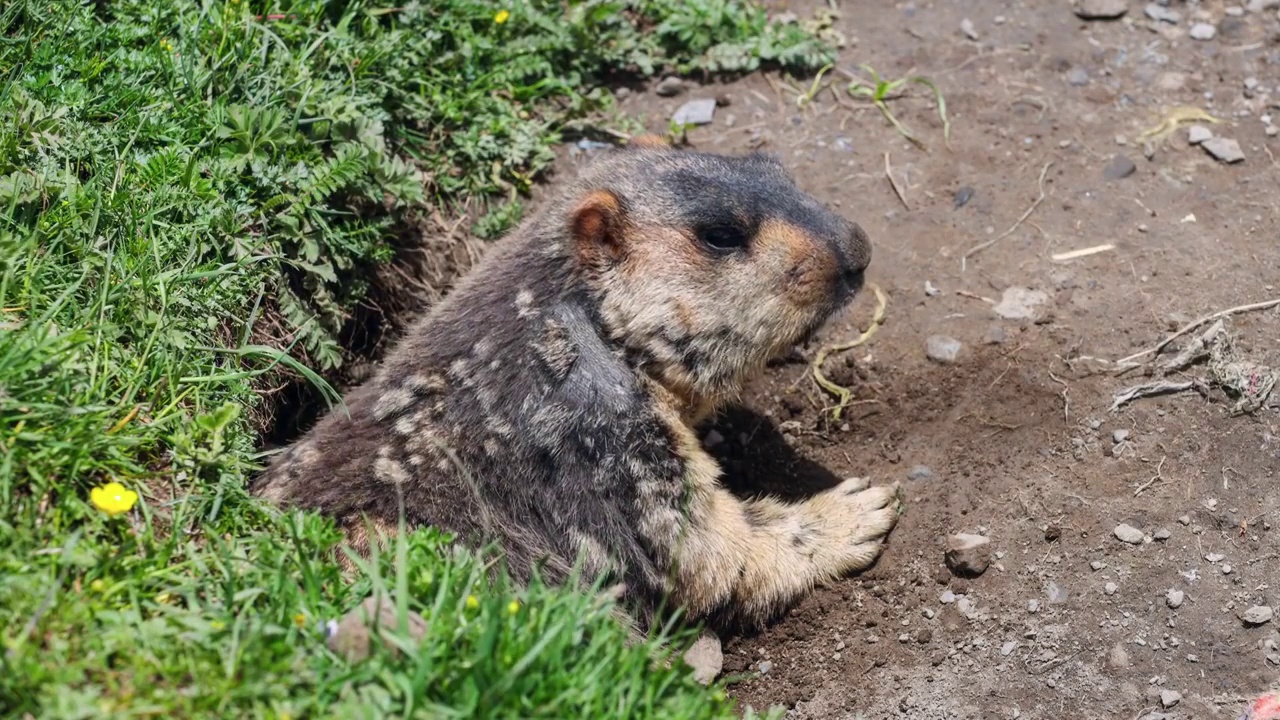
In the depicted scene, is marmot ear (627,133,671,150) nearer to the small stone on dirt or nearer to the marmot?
the marmot

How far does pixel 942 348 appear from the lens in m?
6.66

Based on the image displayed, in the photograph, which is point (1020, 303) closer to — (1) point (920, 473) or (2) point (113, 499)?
(1) point (920, 473)

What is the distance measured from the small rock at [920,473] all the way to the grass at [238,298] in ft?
7.75

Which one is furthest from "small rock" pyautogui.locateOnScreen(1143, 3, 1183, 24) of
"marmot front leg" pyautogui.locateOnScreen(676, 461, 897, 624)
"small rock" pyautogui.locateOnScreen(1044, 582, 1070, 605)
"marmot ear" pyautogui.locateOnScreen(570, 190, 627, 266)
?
"marmot ear" pyautogui.locateOnScreen(570, 190, 627, 266)

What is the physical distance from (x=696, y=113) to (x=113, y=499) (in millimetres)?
4839

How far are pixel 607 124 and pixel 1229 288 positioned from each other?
3811 millimetres

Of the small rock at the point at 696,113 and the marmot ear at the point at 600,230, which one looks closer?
the marmot ear at the point at 600,230

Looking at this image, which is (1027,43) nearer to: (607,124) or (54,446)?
(607,124)

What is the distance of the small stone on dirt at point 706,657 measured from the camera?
5.60 metres

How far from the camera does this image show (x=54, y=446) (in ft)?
14.1

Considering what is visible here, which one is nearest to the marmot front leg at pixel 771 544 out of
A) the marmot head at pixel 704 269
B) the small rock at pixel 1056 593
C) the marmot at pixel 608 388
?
the marmot at pixel 608 388

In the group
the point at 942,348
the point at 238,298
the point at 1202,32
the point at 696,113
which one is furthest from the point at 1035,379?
the point at 238,298

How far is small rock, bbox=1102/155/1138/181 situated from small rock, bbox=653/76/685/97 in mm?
2787

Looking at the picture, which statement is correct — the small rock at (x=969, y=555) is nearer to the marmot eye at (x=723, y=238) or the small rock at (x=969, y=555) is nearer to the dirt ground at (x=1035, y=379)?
the dirt ground at (x=1035, y=379)
